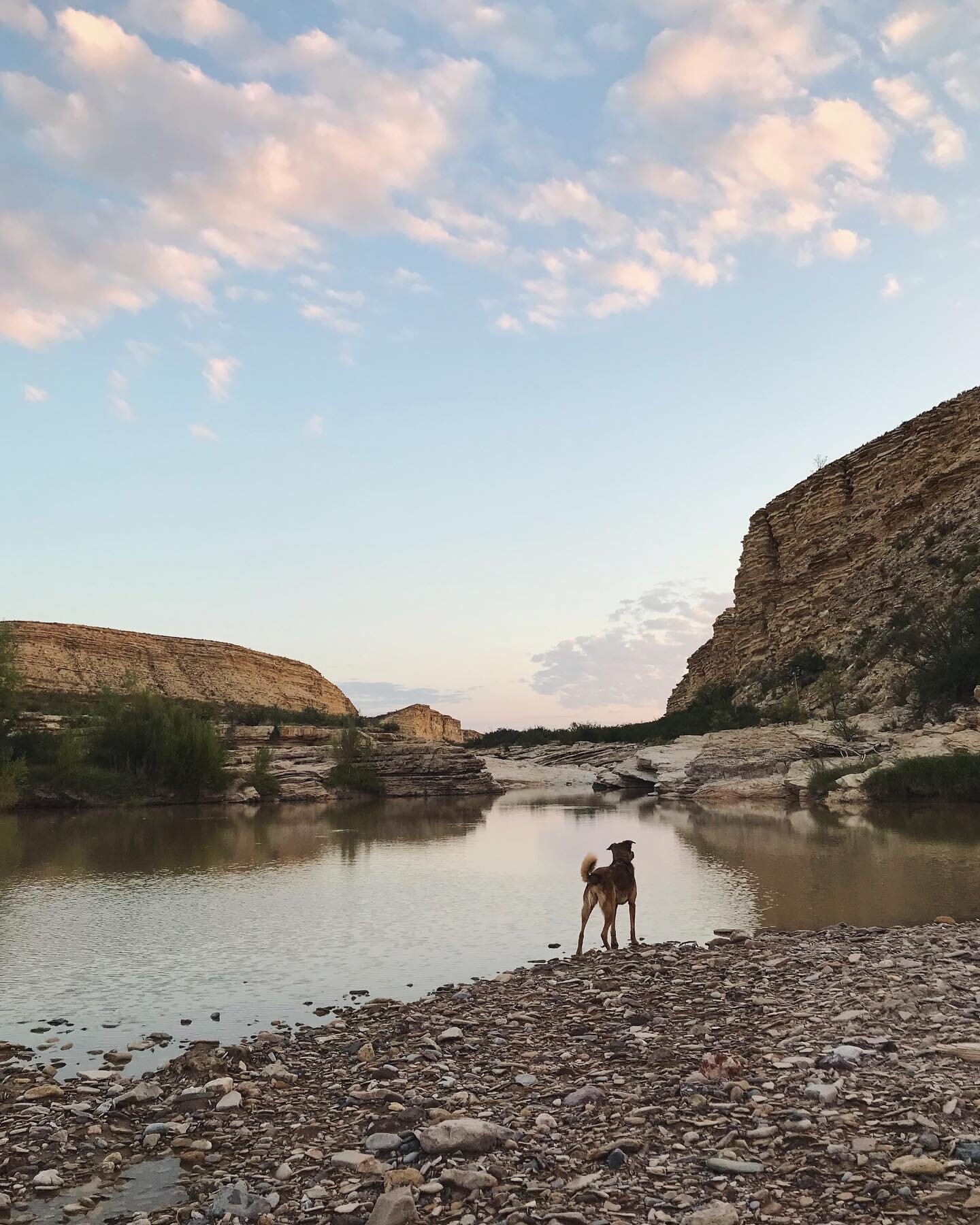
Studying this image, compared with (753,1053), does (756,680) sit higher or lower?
higher

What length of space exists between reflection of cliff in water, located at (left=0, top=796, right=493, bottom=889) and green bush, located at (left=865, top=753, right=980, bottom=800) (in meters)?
11.9

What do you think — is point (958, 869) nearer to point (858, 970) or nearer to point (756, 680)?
point (858, 970)

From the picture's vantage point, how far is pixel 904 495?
158ft

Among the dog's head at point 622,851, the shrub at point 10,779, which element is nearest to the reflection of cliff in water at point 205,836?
the shrub at point 10,779

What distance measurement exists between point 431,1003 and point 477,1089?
2.01 m

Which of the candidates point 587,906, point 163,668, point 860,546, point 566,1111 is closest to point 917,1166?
point 566,1111

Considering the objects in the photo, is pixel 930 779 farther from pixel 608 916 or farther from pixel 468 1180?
pixel 468 1180

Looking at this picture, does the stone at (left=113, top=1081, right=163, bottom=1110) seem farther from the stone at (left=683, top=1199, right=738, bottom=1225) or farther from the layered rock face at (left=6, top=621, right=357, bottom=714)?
the layered rock face at (left=6, top=621, right=357, bottom=714)

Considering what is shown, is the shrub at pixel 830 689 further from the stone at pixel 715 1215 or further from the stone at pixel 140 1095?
the stone at pixel 715 1215

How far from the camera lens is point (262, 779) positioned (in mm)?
37219

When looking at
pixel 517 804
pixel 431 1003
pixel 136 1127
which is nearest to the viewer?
pixel 136 1127

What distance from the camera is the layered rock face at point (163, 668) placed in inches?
2672

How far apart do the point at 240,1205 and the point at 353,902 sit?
29.6 feet

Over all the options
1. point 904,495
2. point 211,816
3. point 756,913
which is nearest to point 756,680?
point 904,495
